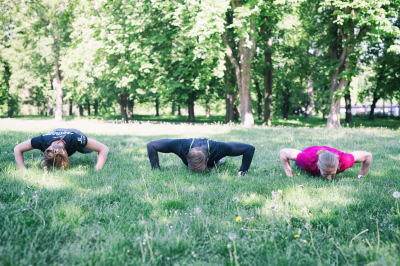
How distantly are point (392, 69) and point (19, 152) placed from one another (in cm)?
3133

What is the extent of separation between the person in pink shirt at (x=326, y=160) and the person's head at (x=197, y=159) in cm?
172

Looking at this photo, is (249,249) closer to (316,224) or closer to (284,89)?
(316,224)

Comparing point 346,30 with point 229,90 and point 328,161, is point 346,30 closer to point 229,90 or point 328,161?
point 229,90

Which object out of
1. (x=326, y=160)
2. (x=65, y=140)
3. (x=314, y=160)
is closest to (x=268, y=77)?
(x=314, y=160)

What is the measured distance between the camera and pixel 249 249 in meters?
2.66

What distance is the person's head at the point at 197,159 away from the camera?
4.85 meters

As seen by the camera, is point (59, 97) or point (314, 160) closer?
point (314, 160)

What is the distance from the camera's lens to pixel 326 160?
15.1 feet

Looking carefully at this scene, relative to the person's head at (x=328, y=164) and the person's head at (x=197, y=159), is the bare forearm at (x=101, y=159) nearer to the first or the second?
the person's head at (x=197, y=159)

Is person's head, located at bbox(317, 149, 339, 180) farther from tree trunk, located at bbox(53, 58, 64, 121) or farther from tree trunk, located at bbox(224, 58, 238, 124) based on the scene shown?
tree trunk, located at bbox(53, 58, 64, 121)

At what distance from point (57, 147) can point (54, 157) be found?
198 millimetres

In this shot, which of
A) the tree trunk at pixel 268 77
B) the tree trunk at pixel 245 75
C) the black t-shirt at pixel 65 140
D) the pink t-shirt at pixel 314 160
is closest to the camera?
the pink t-shirt at pixel 314 160

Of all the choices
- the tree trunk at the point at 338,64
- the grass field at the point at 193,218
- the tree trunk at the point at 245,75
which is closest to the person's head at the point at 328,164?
the grass field at the point at 193,218

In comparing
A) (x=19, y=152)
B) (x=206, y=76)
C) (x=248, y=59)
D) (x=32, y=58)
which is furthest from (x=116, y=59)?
(x=19, y=152)
